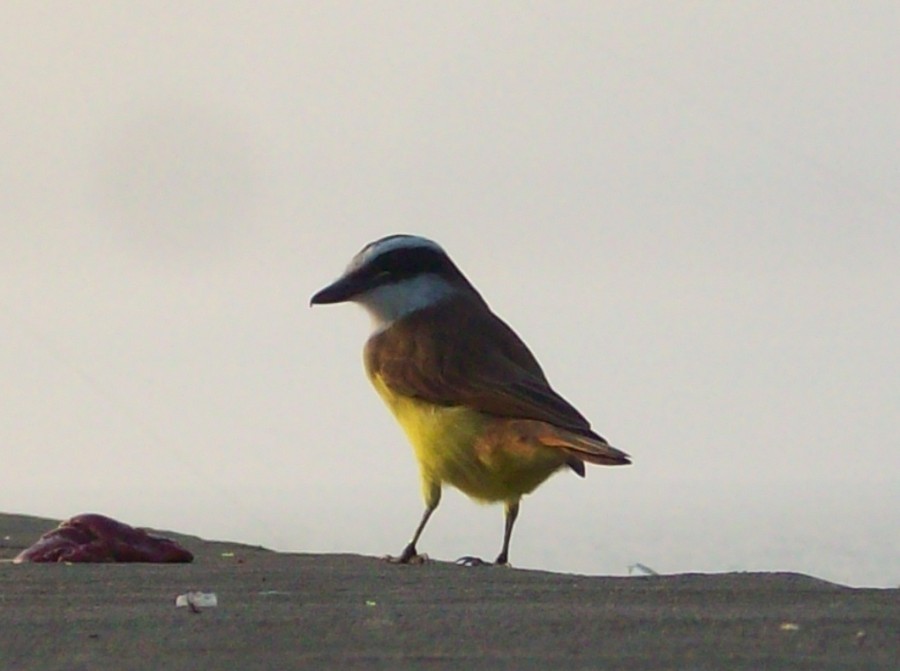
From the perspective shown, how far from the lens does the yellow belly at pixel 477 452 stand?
7016mm

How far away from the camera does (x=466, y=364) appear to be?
304 inches

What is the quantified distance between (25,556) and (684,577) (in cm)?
206

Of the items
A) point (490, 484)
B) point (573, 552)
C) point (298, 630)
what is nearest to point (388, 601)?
point (298, 630)

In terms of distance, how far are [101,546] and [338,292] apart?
2.79 meters

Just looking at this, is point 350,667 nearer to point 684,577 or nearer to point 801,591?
point 801,591

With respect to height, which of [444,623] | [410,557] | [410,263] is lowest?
[444,623]

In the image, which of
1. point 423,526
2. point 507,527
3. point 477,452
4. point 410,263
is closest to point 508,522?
point 507,527

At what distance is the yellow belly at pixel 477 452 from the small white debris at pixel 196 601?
113 inches

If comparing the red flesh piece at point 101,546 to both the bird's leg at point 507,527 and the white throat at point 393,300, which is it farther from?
the white throat at point 393,300

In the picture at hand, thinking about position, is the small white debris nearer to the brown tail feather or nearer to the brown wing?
the brown tail feather

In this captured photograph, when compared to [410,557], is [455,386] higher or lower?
higher

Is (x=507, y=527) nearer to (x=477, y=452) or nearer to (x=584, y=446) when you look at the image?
(x=477, y=452)

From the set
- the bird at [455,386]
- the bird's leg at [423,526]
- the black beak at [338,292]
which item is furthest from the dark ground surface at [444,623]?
the black beak at [338,292]

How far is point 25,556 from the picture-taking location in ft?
18.7
